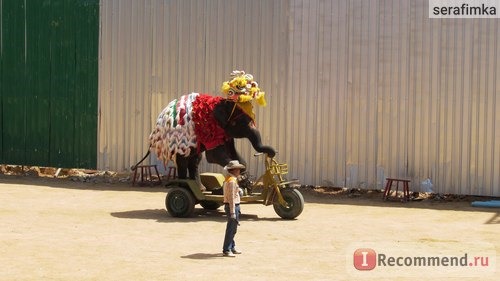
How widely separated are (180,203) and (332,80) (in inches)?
177

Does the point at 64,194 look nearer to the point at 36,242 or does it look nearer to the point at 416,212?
the point at 36,242

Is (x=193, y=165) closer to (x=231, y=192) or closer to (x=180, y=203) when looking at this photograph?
(x=180, y=203)

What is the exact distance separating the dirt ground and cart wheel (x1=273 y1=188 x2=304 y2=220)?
181mm

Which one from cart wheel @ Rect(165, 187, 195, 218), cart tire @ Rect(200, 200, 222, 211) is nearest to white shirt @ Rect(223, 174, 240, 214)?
cart wheel @ Rect(165, 187, 195, 218)

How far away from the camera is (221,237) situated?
40.0ft

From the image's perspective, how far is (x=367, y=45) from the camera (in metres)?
16.9

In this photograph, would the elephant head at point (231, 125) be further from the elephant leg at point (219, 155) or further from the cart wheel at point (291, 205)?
the cart wheel at point (291, 205)

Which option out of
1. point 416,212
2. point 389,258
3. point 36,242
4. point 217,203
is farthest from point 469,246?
point 36,242

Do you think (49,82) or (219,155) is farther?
(49,82)

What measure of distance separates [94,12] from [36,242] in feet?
27.6

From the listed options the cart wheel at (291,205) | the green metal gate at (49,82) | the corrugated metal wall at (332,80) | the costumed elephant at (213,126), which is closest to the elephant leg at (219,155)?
the costumed elephant at (213,126)

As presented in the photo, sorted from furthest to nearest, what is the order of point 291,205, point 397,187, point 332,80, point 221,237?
point 332,80
point 397,187
point 291,205
point 221,237

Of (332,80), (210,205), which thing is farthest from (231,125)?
(332,80)

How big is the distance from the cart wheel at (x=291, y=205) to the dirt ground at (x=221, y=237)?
0.18 m
